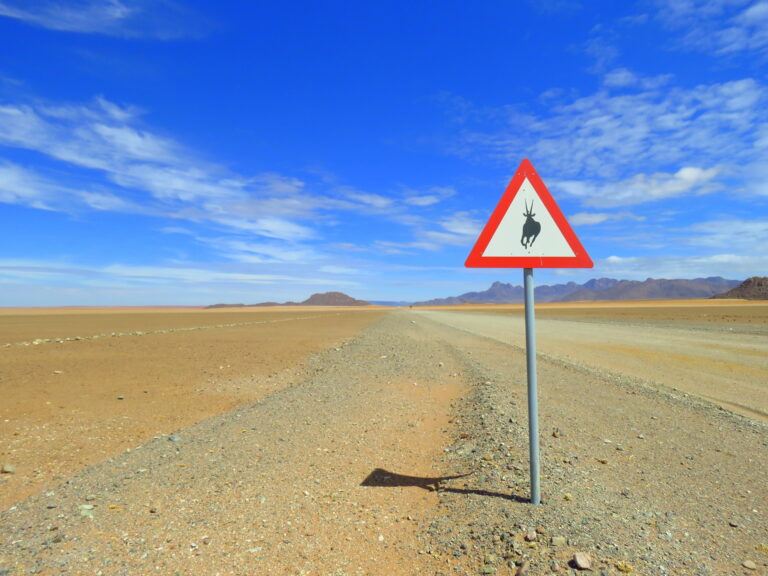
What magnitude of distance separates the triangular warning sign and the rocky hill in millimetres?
208887

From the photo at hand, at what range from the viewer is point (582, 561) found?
9.57 ft

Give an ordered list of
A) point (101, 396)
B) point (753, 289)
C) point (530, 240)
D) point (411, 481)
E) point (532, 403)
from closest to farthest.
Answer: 1. point (532, 403)
2. point (530, 240)
3. point (411, 481)
4. point (101, 396)
5. point (753, 289)

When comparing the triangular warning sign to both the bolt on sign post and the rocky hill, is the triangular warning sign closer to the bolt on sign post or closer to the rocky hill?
the bolt on sign post

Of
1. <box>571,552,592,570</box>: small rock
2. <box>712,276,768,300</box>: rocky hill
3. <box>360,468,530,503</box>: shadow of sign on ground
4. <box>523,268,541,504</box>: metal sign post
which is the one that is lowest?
<box>360,468,530,503</box>: shadow of sign on ground

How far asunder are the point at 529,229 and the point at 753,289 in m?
225

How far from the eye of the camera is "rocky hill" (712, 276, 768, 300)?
547 ft

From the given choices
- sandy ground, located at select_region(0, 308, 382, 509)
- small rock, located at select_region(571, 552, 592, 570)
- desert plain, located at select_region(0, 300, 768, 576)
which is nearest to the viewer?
small rock, located at select_region(571, 552, 592, 570)

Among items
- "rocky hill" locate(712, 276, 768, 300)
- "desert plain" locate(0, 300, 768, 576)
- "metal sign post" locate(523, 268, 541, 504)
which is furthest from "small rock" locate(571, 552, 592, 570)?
"rocky hill" locate(712, 276, 768, 300)

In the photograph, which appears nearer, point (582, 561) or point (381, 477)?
point (582, 561)

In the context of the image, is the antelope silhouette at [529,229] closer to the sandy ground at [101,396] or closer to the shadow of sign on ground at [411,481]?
the shadow of sign on ground at [411,481]

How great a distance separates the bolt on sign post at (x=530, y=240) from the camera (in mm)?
3773

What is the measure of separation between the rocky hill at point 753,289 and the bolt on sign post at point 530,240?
208900 millimetres

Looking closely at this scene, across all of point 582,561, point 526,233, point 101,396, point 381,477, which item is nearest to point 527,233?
point 526,233

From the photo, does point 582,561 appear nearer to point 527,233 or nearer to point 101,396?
point 527,233
